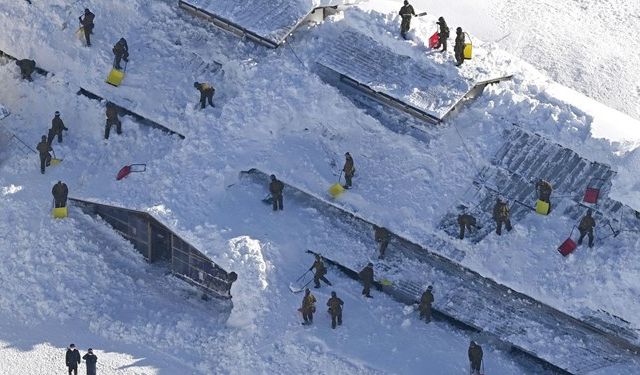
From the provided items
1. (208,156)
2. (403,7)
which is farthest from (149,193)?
(403,7)

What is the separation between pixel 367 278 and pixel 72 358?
798cm

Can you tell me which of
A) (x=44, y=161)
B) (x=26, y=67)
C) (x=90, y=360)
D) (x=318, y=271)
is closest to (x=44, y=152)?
(x=44, y=161)

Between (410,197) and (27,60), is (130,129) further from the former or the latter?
(410,197)

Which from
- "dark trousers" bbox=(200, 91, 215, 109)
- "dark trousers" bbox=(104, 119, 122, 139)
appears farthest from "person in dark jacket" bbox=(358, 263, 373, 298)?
"dark trousers" bbox=(104, 119, 122, 139)

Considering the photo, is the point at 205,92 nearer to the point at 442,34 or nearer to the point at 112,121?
the point at 112,121

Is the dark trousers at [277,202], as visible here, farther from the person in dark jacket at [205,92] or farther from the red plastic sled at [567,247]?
the red plastic sled at [567,247]

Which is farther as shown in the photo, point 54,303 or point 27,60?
Result: point 27,60

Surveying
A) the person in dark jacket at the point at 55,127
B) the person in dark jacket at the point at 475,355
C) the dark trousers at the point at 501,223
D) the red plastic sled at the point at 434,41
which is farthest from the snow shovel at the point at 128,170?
the person in dark jacket at the point at 475,355

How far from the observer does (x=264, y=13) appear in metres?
48.7

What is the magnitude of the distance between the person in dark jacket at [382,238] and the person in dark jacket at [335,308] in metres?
2.43

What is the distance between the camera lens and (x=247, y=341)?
42.6 meters

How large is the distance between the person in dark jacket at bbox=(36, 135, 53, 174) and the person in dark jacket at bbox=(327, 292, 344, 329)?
9.89m

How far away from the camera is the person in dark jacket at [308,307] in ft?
139

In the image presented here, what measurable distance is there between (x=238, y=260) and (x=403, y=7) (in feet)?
32.5
